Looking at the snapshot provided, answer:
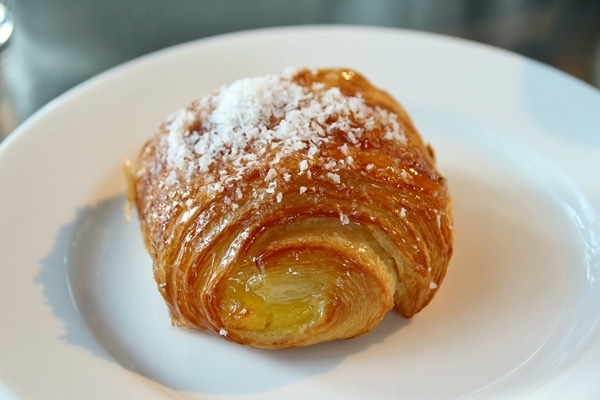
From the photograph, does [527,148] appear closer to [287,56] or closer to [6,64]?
[287,56]

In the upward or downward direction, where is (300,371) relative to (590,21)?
downward

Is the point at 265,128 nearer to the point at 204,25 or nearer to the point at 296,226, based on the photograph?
the point at 296,226

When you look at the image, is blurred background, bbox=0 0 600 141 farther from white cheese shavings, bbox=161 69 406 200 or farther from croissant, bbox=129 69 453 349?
croissant, bbox=129 69 453 349

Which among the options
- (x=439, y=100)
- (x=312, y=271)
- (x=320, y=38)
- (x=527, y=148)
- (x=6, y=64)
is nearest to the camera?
(x=312, y=271)

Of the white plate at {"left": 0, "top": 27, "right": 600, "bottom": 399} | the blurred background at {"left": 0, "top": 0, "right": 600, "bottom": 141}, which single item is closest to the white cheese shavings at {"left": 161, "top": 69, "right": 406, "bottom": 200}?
the white plate at {"left": 0, "top": 27, "right": 600, "bottom": 399}

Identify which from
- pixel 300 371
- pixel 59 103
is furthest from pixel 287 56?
pixel 300 371
